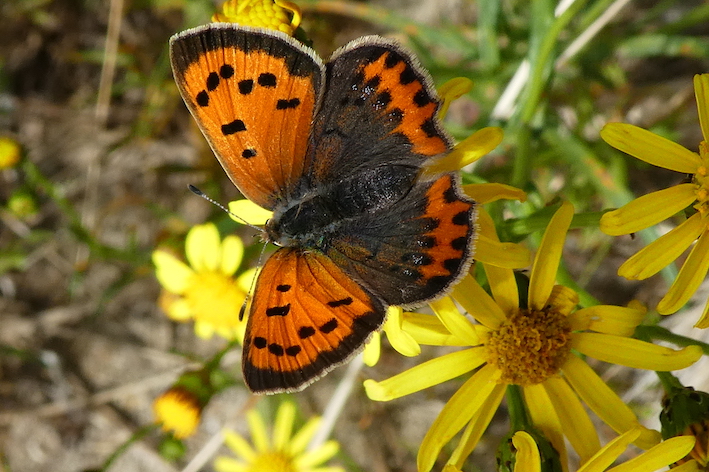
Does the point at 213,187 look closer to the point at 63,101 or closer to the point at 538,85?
the point at 63,101

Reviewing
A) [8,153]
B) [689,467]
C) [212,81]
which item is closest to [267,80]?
[212,81]

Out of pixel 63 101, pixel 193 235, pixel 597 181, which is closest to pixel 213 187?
pixel 193 235

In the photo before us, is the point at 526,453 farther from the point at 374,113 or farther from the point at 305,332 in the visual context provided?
the point at 374,113

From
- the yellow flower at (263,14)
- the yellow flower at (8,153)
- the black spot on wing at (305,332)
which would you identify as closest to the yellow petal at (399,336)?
the black spot on wing at (305,332)

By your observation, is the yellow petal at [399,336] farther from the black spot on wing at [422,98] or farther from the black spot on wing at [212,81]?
the black spot on wing at [212,81]

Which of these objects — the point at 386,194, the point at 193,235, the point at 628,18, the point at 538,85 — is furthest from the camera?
the point at 628,18

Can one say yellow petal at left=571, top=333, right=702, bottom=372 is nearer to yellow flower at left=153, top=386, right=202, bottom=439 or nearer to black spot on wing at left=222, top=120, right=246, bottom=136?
black spot on wing at left=222, top=120, right=246, bottom=136
